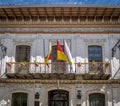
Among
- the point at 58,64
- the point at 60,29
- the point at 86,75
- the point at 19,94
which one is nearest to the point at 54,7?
the point at 60,29

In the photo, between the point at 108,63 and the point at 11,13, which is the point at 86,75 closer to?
the point at 108,63

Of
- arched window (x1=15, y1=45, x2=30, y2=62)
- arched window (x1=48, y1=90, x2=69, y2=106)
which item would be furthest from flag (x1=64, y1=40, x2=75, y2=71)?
arched window (x1=15, y1=45, x2=30, y2=62)

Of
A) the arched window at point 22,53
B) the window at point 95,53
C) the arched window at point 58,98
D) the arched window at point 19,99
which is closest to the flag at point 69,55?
the window at point 95,53

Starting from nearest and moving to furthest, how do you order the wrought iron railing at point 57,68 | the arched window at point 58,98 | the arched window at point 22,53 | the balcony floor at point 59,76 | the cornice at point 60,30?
the balcony floor at point 59,76 < the wrought iron railing at point 57,68 < the arched window at point 58,98 < the arched window at point 22,53 < the cornice at point 60,30

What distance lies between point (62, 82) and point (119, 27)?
6058 millimetres

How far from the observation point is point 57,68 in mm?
16734

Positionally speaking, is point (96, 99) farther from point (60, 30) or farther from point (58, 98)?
point (60, 30)

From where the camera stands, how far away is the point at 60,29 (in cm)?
1802

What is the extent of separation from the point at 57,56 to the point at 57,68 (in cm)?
108

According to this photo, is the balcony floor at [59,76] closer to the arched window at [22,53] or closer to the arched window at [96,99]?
the arched window at [96,99]

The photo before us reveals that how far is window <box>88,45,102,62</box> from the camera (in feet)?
57.5

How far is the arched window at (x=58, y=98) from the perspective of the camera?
1750 cm

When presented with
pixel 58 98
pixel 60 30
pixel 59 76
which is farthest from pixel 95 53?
pixel 58 98

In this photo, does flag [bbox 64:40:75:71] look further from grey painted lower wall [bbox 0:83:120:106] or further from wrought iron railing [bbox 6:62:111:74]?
grey painted lower wall [bbox 0:83:120:106]
